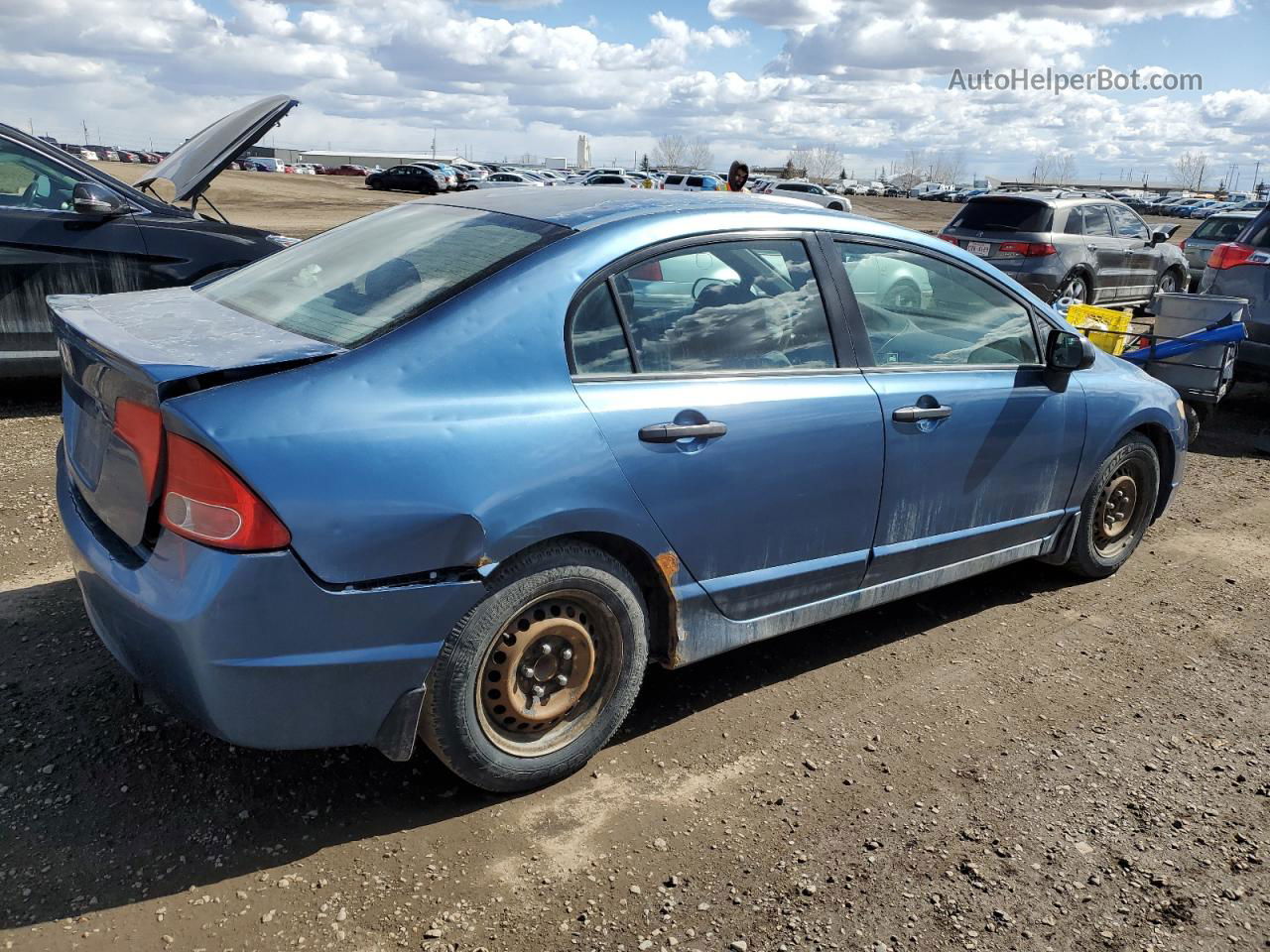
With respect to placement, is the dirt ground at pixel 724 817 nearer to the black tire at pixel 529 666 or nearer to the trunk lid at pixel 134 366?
the black tire at pixel 529 666

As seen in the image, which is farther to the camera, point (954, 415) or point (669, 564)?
point (954, 415)

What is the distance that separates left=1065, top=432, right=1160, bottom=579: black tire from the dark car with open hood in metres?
5.33

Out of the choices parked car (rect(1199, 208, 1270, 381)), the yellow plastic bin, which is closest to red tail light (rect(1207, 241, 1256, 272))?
parked car (rect(1199, 208, 1270, 381))

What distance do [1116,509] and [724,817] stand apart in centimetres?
286

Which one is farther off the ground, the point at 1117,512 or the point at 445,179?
the point at 445,179

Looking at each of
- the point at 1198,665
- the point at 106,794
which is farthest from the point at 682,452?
the point at 1198,665

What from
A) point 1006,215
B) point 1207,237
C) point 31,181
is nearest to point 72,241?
point 31,181

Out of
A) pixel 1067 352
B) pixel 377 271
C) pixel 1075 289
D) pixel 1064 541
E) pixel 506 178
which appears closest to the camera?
pixel 377 271

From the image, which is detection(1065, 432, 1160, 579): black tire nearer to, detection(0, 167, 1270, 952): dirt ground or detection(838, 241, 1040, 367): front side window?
detection(0, 167, 1270, 952): dirt ground

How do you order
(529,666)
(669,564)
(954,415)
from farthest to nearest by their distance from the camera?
1. (954,415)
2. (669,564)
3. (529,666)

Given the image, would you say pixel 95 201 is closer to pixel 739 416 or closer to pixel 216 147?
pixel 216 147

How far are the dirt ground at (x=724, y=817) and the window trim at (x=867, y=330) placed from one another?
1.13 metres

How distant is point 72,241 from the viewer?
20.4ft

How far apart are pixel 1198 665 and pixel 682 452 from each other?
2.50 m
